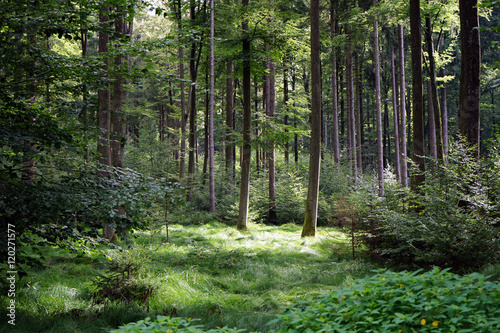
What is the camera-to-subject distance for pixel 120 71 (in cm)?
503

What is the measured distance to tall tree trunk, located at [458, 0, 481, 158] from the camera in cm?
777

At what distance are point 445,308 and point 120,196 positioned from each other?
3.78 metres

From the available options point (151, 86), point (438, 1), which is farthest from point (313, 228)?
point (151, 86)

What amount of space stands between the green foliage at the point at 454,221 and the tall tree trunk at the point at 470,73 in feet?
2.14

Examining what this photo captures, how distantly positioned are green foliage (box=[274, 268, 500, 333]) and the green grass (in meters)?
1.70

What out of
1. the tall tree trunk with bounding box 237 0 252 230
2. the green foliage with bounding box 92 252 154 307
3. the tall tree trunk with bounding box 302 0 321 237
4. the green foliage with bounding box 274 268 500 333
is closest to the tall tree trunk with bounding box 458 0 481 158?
the tall tree trunk with bounding box 302 0 321 237

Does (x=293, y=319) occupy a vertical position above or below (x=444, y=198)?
below

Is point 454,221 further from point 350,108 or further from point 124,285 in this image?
point 350,108

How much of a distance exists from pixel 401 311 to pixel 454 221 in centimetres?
420

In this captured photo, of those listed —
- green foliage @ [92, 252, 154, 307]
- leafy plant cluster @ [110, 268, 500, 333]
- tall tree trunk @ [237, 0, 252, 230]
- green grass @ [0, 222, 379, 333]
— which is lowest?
green grass @ [0, 222, 379, 333]

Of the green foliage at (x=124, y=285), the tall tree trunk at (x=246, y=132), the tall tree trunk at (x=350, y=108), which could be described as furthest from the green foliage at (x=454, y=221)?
the tall tree trunk at (x=350, y=108)

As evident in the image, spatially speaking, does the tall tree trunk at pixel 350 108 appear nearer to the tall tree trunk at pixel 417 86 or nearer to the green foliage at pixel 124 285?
the tall tree trunk at pixel 417 86

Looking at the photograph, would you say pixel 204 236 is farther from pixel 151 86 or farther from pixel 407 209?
pixel 151 86

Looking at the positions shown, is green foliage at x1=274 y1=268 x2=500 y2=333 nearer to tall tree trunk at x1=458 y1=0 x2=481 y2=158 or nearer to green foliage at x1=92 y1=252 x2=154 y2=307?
green foliage at x1=92 y1=252 x2=154 y2=307
